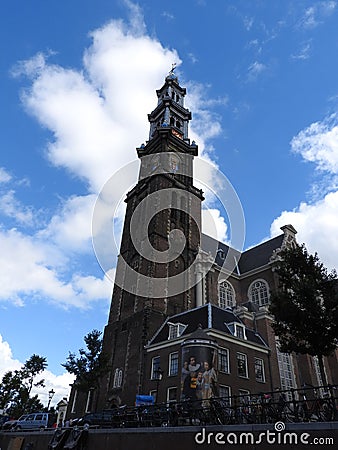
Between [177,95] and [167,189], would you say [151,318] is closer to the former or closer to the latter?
[167,189]

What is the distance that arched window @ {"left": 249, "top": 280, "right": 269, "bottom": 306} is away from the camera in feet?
133

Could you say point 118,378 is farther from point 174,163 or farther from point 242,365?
point 174,163

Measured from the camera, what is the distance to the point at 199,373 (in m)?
20.9

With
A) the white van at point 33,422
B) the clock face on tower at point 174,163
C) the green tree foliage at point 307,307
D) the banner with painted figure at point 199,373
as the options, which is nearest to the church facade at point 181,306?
the banner with painted figure at point 199,373

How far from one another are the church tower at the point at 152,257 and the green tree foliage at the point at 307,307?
50.6 feet

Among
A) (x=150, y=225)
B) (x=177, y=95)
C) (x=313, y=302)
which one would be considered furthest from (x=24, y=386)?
(x=177, y=95)

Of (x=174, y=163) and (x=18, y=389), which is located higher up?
(x=174, y=163)

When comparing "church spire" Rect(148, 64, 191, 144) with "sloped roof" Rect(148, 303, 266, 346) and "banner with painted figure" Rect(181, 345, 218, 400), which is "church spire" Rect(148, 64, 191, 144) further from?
"banner with painted figure" Rect(181, 345, 218, 400)

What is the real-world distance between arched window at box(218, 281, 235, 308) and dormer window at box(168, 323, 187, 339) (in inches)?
467

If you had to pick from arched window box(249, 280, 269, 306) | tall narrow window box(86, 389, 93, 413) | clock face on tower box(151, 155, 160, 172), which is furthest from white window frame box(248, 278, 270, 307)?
tall narrow window box(86, 389, 93, 413)

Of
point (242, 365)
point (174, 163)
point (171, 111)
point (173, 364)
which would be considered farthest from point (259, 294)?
point (171, 111)

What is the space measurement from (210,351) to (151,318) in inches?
460

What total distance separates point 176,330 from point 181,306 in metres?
7.57

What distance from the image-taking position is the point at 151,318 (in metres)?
32.8
